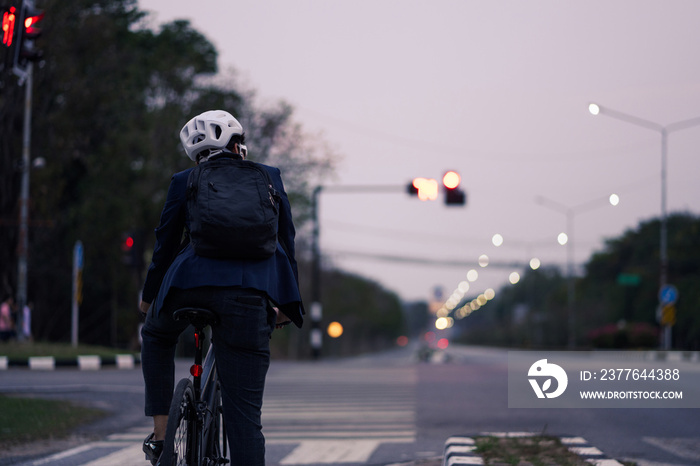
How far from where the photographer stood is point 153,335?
13.2ft

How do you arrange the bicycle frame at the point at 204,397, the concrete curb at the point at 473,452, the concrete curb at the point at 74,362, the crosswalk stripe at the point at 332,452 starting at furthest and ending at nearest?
the concrete curb at the point at 74,362 → the crosswalk stripe at the point at 332,452 → the concrete curb at the point at 473,452 → the bicycle frame at the point at 204,397

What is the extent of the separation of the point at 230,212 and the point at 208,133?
0.46 metres

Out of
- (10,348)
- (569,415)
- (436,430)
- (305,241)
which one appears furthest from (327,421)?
(305,241)

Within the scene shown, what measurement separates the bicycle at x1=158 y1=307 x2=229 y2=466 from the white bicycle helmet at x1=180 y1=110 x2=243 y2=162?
74cm

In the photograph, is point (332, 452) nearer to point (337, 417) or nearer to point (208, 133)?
point (337, 417)

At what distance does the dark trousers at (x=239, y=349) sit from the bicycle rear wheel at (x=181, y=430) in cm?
14

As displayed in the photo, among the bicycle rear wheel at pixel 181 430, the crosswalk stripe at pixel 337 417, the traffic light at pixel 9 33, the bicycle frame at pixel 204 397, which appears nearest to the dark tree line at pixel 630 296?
the crosswalk stripe at pixel 337 417

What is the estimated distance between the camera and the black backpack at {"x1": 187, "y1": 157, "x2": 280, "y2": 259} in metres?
3.65

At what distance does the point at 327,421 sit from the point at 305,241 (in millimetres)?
38143

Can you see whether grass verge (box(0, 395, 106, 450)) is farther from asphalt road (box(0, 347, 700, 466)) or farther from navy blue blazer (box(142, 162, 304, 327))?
navy blue blazer (box(142, 162, 304, 327))

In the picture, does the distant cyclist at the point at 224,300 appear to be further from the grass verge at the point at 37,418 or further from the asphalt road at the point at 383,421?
the grass verge at the point at 37,418

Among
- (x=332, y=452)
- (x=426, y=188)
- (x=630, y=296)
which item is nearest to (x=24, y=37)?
(x=332, y=452)

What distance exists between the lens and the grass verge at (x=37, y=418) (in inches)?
314

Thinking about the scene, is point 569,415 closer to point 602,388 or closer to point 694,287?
point 602,388
